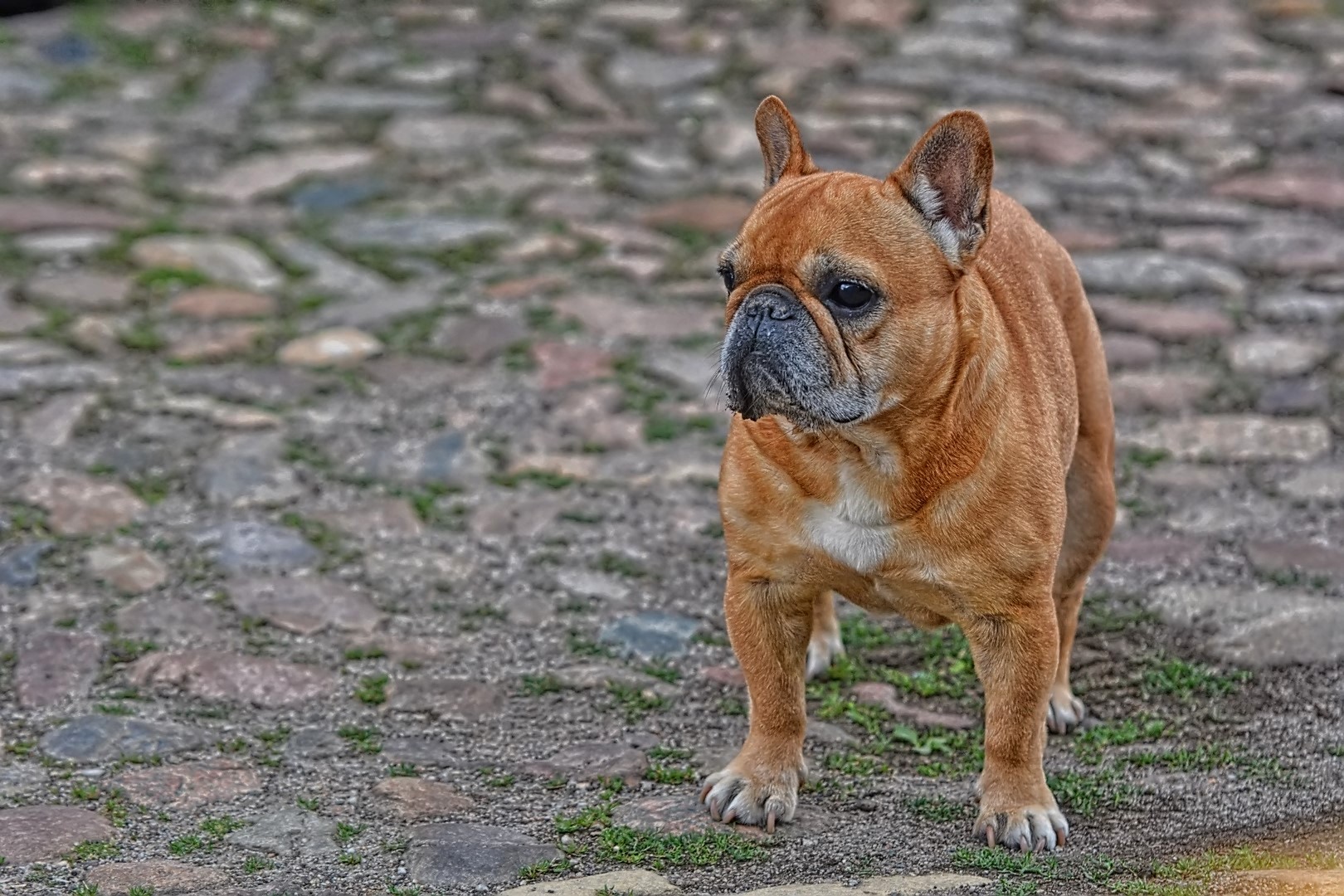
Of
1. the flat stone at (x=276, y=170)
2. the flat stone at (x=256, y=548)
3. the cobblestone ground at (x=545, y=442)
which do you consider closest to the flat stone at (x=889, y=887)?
the cobblestone ground at (x=545, y=442)

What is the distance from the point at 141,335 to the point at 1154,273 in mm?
4693

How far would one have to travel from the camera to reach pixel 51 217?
30.3 feet

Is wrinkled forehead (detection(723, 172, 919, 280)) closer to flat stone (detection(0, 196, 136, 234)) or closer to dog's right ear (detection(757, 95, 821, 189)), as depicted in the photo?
dog's right ear (detection(757, 95, 821, 189))

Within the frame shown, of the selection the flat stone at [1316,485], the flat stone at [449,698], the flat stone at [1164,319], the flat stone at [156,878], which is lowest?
the flat stone at [449,698]

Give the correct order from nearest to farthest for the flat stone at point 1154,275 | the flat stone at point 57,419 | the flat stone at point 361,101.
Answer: the flat stone at point 57,419
the flat stone at point 1154,275
the flat stone at point 361,101

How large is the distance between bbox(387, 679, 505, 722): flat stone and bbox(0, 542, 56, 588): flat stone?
1457 mm

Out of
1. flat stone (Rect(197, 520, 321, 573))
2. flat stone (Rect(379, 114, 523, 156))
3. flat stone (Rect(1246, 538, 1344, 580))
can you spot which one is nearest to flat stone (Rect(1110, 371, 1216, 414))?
flat stone (Rect(1246, 538, 1344, 580))

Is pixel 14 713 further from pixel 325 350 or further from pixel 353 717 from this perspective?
pixel 325 350

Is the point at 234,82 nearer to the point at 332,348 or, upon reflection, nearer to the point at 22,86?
the point at 22,86

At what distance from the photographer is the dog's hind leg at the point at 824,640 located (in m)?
5.80

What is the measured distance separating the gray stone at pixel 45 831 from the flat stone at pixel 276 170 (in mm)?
5473

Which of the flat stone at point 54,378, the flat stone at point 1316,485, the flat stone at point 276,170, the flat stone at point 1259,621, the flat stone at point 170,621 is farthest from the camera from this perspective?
the flat stone at point 276,170

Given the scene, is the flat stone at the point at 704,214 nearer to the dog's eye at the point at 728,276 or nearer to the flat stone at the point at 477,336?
the flat stone at the point at 477,336

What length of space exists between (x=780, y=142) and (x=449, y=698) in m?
1.99
